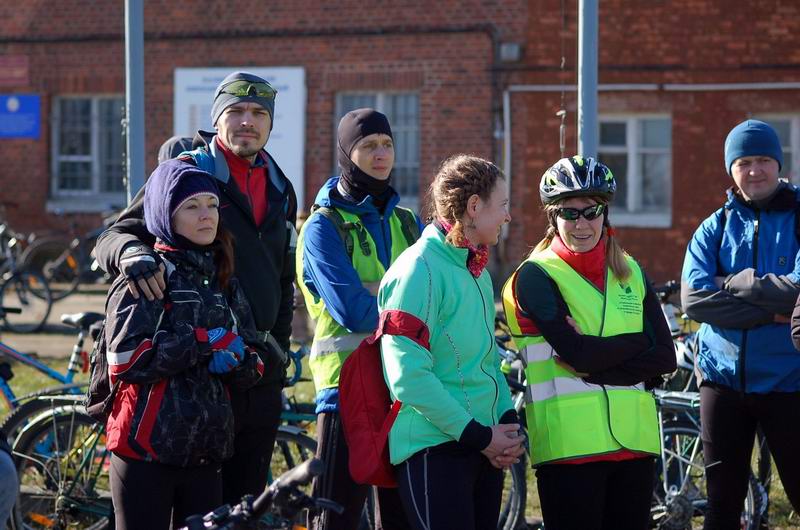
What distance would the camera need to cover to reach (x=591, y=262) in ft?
13.5

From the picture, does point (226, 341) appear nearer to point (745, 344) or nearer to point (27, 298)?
point (745, 344)

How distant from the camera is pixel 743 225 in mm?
4992

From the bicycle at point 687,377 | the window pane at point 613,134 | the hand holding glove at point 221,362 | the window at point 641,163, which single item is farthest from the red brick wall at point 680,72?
the hand holding glove at point 221,362

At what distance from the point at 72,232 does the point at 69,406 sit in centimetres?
1334

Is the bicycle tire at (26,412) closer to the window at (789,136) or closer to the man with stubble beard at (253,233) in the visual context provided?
the man with stubble beard at (253,233)

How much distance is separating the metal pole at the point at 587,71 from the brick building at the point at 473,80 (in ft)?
39.2

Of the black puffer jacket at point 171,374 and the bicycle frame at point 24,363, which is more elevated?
the black puffer jacket at point 171,374

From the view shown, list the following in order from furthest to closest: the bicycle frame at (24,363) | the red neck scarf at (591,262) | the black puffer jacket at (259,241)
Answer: the bicycle frame at (24,363) < the black puffer jacket at (259,241) < the red neck scarf at (591,262)

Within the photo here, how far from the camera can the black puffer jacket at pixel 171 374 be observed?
370 centimetres

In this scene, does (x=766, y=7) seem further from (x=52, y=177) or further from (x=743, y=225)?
(x=743, y=225)

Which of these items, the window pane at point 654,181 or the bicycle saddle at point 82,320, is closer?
the bicycle saddle at point 82,320

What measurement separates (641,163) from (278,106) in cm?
583

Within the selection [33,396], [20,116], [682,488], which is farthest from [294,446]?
[20,116]

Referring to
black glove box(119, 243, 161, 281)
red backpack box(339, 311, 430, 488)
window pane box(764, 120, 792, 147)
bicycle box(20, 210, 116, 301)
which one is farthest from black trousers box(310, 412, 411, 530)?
window pane box(764, 120, 792, 147)
